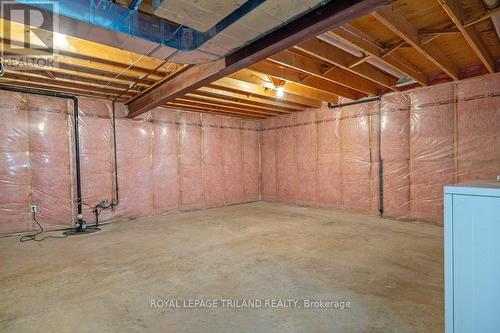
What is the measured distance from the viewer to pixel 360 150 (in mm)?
5125

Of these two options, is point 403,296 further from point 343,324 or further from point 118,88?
point 118,88

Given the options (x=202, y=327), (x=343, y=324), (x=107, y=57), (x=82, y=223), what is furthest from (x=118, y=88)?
(x=343, y=324)

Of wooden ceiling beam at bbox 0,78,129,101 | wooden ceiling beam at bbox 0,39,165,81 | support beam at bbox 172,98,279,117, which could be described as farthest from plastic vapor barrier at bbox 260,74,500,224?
wooden ceiling beam at bbox 0,78,129,101

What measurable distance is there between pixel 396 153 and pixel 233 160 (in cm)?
377

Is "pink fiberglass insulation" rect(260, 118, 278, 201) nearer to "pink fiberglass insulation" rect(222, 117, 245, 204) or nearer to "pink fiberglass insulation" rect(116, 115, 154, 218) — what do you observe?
"pink fiberglass insulation" rect(222, 117, 245, 204)

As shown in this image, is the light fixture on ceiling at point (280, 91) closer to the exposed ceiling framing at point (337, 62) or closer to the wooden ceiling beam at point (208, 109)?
the exposed ceiling framing at point (337, 62)

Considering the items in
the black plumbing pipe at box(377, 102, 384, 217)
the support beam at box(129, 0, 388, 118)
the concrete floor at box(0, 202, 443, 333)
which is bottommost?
the concrete floor at box(0, 202, 443, 333)

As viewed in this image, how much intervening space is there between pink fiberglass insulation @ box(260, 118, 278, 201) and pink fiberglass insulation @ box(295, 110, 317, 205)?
32.2 inches

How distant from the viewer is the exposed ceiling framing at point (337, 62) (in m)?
2.47

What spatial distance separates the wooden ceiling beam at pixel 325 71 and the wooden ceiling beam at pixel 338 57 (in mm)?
353

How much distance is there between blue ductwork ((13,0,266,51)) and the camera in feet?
5.73

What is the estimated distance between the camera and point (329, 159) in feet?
18.5

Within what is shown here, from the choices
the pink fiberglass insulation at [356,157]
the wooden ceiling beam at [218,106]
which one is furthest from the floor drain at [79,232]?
the pink fiberglass insulation at [356,157]

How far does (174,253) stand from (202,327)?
4.91 feet
